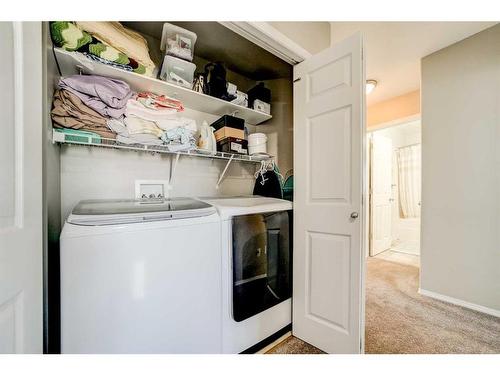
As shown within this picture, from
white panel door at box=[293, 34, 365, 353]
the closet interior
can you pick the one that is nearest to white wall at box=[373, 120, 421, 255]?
the closet interior

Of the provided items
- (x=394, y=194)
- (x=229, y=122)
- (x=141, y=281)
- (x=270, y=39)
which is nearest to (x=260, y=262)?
(x=141, y=281)

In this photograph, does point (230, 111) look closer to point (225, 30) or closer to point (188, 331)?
point (225, 30)

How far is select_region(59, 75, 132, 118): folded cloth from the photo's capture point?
1.07m

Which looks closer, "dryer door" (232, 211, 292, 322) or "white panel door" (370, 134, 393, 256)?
"dryer door" (232, 211, 292, 322)

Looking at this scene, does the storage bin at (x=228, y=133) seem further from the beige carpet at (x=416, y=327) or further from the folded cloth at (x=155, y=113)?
the beige carpet at (x=416, y=327)

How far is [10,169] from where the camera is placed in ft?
1.80

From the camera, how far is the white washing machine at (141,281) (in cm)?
78

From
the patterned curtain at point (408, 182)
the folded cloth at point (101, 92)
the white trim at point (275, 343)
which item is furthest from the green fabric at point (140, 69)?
the patterned curtain at point (408, 182)

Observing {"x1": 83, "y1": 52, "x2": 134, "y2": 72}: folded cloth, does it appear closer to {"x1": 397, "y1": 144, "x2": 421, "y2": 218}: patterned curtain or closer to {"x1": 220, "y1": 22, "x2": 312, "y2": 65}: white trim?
{"x1": 220, "y1": 22, "x2": 312, "y2": 65}: white trim

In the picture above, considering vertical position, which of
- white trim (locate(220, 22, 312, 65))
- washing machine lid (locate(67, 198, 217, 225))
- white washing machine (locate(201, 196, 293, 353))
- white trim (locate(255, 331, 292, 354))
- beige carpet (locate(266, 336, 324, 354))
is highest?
white trim (locate(220, 22, 312, 65))

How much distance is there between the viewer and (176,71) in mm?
1384

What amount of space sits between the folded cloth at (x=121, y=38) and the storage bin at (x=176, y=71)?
90 mm

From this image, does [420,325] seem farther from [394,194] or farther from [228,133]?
[394,194]

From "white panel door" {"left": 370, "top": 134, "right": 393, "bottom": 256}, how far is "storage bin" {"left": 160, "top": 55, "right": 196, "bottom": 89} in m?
3.25
